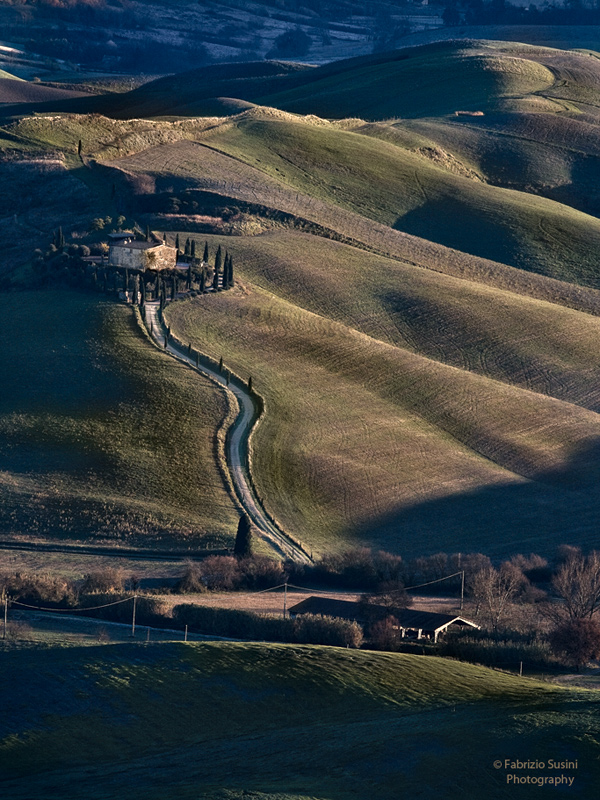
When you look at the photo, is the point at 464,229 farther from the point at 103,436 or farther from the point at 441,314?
the point at 103,436

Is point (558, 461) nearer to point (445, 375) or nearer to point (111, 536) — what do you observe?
point (445, 375)

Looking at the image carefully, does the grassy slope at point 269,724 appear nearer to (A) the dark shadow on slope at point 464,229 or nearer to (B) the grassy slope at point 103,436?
(B) the grassy slope at point 103,436

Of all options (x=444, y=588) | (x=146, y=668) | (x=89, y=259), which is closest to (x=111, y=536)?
(x=444, y=588)

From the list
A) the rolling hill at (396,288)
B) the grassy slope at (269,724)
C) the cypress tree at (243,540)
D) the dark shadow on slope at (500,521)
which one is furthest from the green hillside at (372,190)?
the grassy slope at (269,724)

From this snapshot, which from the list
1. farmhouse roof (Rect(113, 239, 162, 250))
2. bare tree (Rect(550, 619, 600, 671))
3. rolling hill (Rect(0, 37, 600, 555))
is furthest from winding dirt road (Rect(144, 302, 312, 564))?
bare tree (Rect(550, 619, 600, 671))

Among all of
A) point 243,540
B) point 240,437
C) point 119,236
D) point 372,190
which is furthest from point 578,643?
point 372,190
